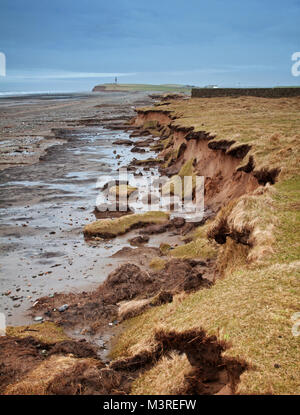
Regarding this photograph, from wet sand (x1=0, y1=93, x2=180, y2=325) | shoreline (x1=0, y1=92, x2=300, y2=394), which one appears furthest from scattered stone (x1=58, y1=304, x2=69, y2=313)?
wet sand (x1=0, y1=93, x2=180, y2=325)

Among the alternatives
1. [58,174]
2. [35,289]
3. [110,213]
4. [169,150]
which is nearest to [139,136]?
[169,150]

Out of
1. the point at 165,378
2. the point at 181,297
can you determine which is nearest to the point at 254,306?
the point at 165,378

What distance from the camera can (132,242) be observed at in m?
18.0

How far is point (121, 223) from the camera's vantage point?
19844 millimetres

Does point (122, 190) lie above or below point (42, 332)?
above

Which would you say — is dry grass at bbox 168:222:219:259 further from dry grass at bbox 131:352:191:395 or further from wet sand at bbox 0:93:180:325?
dry grass at bbox 131:352:191:395

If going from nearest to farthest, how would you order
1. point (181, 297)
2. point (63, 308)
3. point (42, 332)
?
point (181, 297) → point (42, 332) → point (63, 308)

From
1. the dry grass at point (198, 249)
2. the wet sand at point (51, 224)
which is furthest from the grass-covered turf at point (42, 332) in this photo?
the dry grass at point (198, 249)

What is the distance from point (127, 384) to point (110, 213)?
Answer: 1565 cm

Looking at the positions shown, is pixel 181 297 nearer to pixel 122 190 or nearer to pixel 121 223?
pixel 121 223

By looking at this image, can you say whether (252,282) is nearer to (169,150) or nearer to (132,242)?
(132,242)

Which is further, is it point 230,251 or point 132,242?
point 132,242

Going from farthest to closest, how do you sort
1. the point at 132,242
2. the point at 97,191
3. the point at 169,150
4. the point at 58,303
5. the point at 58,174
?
1. the point at 169,150
2. the point at 58,174
3. the point at 97,191
4. the point at 132,242
5. the point at 58,303

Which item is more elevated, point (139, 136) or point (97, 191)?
point (139, 136)
